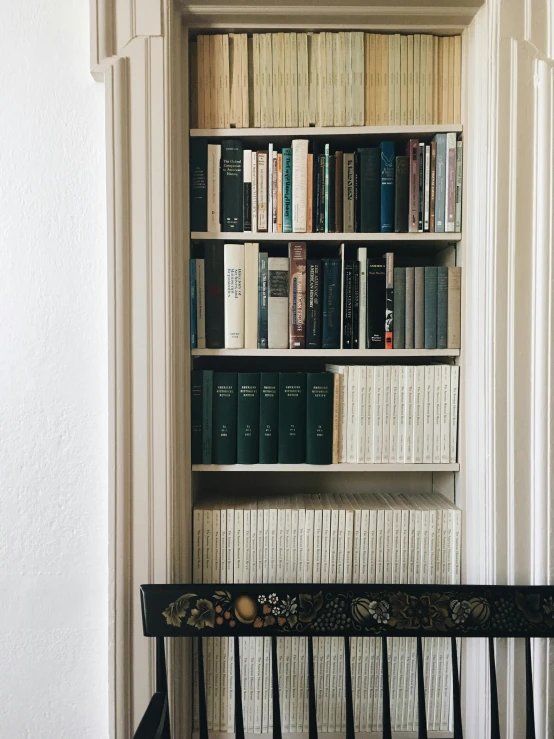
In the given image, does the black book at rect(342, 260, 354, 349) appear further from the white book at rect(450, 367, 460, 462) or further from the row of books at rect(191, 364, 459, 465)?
the white book at rect(450, 367, 460, 462)

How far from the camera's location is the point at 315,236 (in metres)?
1.25

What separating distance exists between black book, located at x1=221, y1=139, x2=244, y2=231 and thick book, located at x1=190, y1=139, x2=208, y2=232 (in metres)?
0.04

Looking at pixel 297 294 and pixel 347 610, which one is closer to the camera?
pixel 347 610

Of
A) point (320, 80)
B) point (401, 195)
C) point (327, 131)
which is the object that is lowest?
point (401, 195)

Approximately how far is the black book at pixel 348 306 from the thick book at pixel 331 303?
0.02 metres

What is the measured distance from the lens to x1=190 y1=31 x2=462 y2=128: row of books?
1254 mm

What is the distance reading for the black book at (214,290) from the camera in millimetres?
1277

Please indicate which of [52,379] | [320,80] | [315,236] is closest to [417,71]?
[320,80]

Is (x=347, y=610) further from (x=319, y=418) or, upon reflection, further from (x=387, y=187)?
(x=387, y=187)

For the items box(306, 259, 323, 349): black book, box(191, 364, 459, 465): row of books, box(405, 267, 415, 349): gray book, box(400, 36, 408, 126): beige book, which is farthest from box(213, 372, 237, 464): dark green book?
box(400, 36, 408, 126): beige book

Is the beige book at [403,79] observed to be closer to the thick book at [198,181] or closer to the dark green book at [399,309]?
the dark green book at [399,309]

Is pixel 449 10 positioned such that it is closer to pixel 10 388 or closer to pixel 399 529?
pixel 399 529

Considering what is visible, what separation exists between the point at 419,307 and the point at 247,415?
0.53 m

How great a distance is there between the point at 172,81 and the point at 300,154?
1.17 ft
